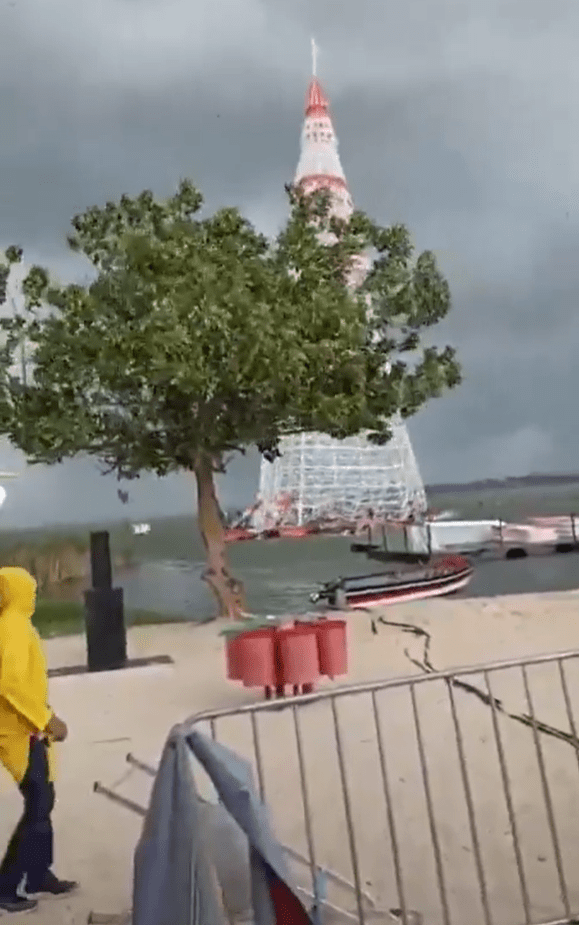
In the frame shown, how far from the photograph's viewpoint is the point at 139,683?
538 centimetres

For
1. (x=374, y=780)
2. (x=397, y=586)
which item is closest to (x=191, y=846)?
(x=374, y=780)

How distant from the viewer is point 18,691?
2371 millimetres

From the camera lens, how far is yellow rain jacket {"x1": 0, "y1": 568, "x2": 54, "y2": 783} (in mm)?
2379

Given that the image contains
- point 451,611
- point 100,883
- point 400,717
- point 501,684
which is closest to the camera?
point 100,883

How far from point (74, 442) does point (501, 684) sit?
3.58m

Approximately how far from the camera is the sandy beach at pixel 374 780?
2.55 m

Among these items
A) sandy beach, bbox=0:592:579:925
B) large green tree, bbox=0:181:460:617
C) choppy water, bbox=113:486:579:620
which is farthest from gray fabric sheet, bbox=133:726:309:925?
choppy water, bbox=113:486:579:620

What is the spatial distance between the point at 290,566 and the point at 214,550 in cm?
63

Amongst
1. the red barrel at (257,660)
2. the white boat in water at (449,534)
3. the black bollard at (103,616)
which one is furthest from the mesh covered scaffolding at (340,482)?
the red barrel at (257,660)

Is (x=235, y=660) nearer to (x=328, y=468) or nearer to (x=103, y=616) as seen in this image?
(x=103, y=616)

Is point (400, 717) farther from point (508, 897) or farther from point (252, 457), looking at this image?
point (252, 457)

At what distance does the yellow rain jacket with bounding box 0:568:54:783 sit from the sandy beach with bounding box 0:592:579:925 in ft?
1.51

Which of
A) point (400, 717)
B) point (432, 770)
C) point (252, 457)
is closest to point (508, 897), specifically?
point (432, 770)

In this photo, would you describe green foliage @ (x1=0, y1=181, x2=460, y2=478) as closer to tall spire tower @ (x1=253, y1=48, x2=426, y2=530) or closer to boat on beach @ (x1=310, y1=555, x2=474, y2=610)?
tall spire tower @ (x1=253, y1=48, x2=426, y2=530)
